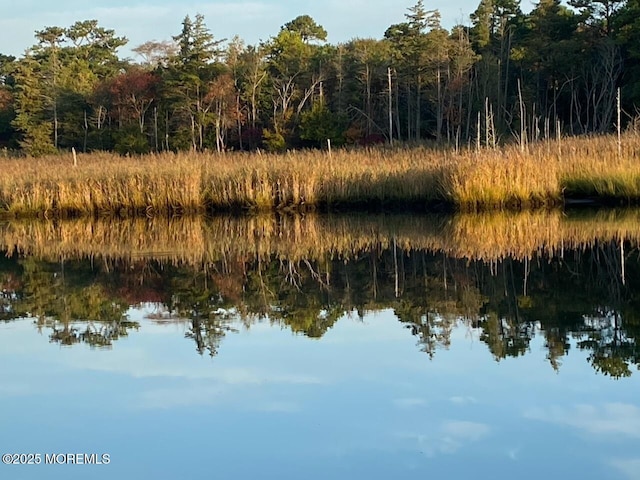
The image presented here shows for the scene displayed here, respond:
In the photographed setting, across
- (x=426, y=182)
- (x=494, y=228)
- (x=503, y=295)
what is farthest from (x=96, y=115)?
(x=503, y=295)

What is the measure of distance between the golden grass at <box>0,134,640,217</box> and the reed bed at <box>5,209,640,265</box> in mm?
724

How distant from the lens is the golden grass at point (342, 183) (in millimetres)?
13109

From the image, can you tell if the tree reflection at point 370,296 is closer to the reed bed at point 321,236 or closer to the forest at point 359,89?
the reed bed at point 321,236

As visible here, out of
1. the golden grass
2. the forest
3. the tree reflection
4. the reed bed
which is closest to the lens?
the tree reflection

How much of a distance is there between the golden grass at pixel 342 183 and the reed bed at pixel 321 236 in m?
0.72

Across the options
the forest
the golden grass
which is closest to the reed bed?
the golden grass

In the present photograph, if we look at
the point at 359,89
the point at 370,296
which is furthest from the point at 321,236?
the point at 359,89

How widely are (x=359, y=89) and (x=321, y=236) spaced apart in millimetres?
28672

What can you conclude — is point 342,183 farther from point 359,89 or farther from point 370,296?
point 359,89

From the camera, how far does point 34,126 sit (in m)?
40.9

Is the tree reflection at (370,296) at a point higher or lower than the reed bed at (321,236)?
lower

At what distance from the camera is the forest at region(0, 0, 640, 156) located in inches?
1289

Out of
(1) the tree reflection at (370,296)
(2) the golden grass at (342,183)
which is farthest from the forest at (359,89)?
(1) the tree reflection at (370,296)

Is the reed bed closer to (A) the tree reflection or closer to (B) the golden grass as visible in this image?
(A) the tree reflection
